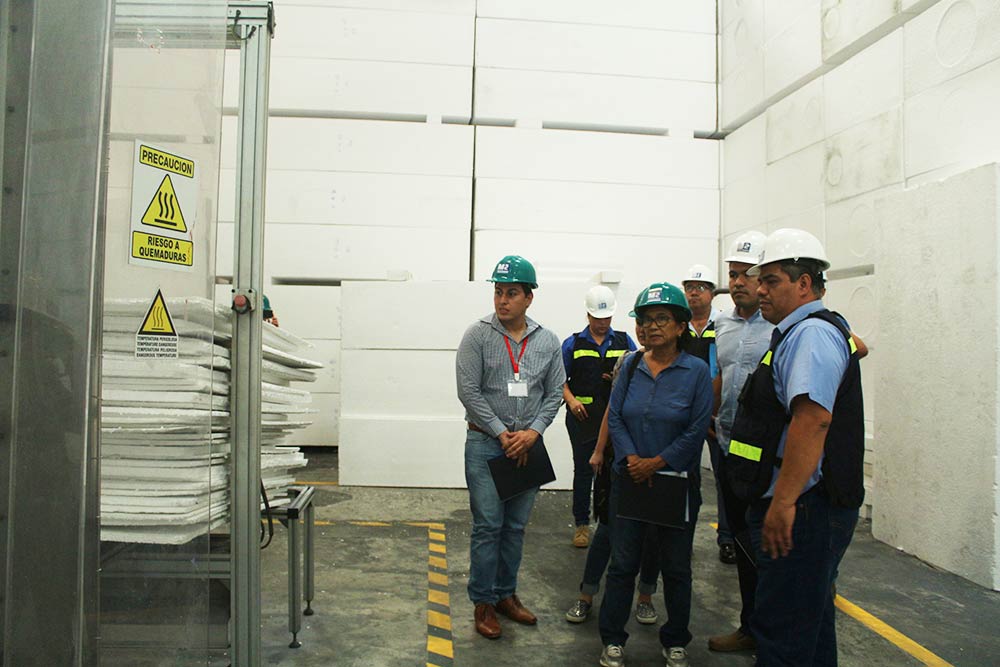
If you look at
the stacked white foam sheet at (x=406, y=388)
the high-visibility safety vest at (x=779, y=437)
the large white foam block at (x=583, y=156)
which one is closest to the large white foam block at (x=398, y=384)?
the stacked white foam sheet at (x=406, y=388)

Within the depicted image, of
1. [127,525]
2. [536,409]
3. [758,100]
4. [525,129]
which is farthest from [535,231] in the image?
[127,525]

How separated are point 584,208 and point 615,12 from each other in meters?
2.14

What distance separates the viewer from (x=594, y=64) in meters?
7.63

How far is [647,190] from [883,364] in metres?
3.69

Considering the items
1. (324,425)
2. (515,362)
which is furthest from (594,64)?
(515,362)

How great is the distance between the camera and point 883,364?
4.55m

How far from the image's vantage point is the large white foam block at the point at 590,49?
7.54 meters

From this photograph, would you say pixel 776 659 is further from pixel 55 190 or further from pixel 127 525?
pixel 55 190

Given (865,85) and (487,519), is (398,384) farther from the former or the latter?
(865,85)

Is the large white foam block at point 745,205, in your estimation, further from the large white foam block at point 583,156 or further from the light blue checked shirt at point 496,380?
the light blue checked shirt at point 496,380

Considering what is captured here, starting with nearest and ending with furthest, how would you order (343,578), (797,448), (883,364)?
(797,448) → (343,578) → (883,364)

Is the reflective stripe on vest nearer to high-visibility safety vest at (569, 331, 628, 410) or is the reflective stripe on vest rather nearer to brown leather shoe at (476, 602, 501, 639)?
brown leather shoe at (476, 602, 501, 639)

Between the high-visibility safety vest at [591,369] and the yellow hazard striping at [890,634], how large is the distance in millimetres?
1671

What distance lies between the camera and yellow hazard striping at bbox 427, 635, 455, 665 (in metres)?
2.96
